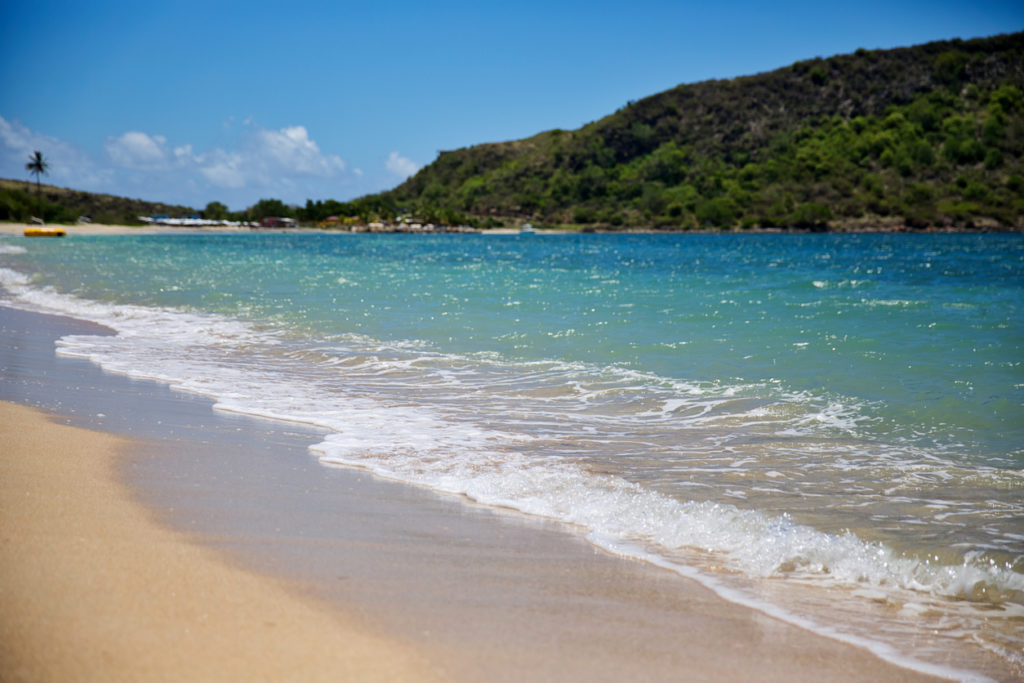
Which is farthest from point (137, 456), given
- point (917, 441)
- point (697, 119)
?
point (697, 119)

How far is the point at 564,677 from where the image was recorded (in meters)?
2.21

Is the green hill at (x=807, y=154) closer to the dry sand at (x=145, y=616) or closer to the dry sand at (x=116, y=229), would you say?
the dry sand at (x=116, y=229)

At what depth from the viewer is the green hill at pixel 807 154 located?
10519cm

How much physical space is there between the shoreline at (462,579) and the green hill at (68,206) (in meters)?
96.0

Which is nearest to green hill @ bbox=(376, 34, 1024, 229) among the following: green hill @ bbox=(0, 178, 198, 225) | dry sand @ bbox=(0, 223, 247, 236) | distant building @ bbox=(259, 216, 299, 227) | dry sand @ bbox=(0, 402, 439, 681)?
distant building @ bbox=(259, 216, 299, 227)

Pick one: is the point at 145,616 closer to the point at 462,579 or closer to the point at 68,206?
the point at 462,579

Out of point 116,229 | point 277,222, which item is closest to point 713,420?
point 116,229

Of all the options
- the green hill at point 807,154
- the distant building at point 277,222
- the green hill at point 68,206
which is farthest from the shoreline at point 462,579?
the distant building at point 277,222

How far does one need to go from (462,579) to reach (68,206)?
147073 millimetres

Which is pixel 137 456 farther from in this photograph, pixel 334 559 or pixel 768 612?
pixel 768 612

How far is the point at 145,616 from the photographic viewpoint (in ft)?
7.79

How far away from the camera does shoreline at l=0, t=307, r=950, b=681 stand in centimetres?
236

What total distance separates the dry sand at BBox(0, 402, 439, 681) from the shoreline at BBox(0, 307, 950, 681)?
124 mm

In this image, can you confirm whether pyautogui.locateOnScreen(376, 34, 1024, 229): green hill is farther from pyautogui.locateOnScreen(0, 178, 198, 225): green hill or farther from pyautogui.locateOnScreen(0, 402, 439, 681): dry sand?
pyautogui.locateOnScreen(0, 402, 439, 681): dry sand
